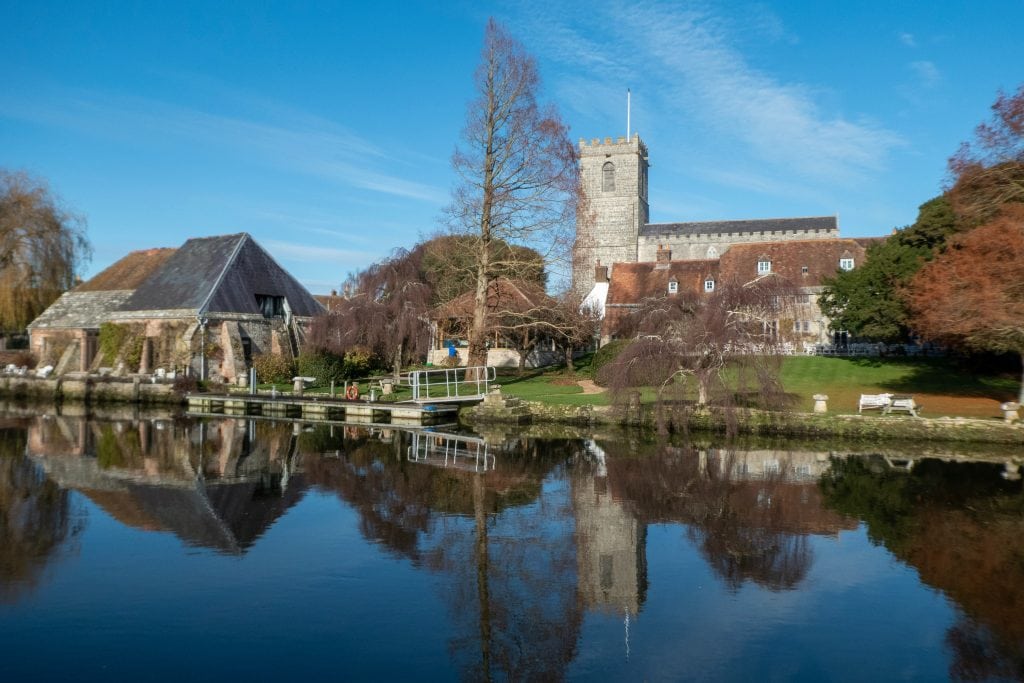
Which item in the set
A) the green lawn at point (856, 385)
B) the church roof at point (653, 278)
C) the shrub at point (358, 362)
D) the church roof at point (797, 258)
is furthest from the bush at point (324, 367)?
the church roof at point (797, 258)

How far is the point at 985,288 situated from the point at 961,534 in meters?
11.1

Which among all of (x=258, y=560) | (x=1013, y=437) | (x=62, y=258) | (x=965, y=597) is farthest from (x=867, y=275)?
(x=62, y=258)

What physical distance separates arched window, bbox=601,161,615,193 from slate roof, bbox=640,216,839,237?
182 inches

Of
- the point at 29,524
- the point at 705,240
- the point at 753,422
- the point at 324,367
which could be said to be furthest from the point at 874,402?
the point at 705,240

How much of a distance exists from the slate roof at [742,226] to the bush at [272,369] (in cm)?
4124

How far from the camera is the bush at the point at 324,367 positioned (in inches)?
1321

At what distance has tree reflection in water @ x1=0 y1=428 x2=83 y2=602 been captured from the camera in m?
9.54

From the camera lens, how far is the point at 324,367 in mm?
33656

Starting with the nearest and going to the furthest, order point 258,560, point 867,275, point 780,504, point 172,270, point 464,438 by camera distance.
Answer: point 258,560 → point 780,504 → point 464,438 → point 867,275 → point 172,270

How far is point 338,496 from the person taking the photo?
46.0 feet

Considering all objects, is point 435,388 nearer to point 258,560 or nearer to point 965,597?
point 258,560

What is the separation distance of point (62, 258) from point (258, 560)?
116 ft

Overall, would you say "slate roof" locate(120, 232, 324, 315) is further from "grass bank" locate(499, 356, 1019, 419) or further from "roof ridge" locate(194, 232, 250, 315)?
"grass bank" locate(499, 356, 1019, 419)

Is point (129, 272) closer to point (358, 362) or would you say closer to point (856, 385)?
point (358, 362)
